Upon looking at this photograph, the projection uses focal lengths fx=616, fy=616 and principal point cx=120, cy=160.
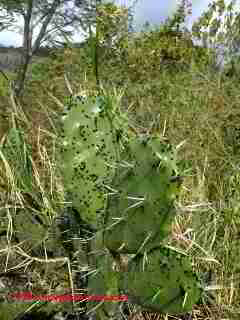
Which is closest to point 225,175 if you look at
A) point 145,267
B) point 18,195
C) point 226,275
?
point 226,275

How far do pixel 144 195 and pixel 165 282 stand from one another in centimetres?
29

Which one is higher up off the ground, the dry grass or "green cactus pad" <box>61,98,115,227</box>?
"green cactus pad" <box>61,98,115,227</box>

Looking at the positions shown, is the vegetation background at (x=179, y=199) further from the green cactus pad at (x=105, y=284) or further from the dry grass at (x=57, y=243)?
the green cactus pad at (x=105, y=284)

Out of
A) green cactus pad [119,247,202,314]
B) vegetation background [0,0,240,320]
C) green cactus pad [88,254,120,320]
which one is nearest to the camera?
green cactus pad [119,247,202,314]

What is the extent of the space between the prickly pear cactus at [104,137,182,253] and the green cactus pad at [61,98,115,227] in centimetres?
17

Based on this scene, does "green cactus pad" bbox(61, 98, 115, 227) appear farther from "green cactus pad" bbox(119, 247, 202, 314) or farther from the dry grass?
"green cactus pad" bbox(119, 247, 202, 314)

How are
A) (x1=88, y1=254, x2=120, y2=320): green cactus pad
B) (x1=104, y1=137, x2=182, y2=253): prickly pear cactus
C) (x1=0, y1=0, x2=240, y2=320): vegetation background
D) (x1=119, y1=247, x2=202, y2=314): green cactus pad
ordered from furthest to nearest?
(x1=0, y1=0, x2=240, y2=320): vegetation background → (x1=88, y1=254, x2=120, y2=320): green cactus pad → (x1=119, y1=247, x2=202, y2=314): green cactus pad → (x1=104, y1=137, x2=182, y2=253): prickly pear cactus

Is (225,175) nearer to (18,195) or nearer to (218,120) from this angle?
(218,120)

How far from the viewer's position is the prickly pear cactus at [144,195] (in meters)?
1.72

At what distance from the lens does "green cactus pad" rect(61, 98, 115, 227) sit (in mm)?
2043

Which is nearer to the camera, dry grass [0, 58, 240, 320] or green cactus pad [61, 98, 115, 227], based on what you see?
green cactus pad [61, 98, 115, 227]

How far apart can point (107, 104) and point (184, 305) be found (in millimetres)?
686

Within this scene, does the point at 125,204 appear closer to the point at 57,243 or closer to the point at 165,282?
the point at 165,282

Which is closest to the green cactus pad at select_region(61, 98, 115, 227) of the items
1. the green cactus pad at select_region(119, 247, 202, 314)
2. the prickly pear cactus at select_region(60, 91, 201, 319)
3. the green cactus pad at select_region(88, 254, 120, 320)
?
the prickly pear cactus at select_region(60, 91, 201, 319)
